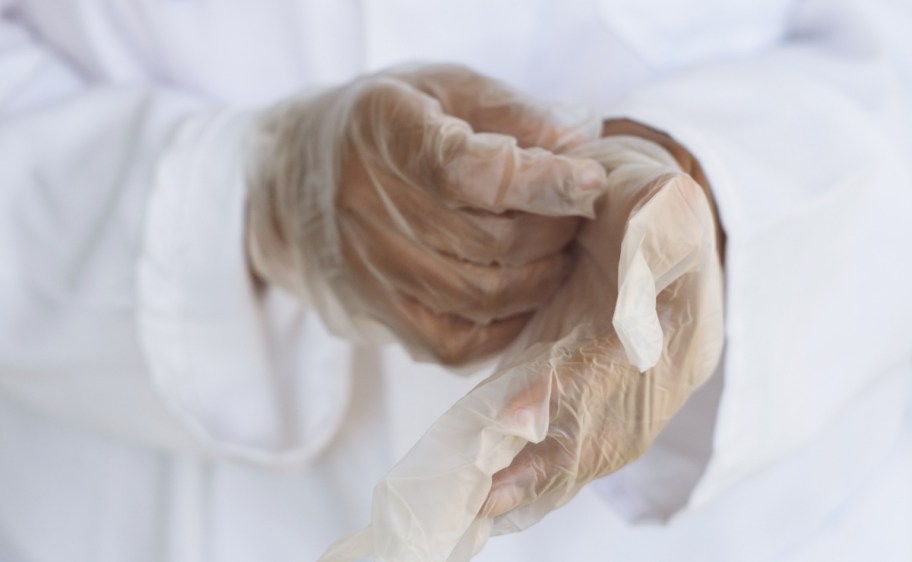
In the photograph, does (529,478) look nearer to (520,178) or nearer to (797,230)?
(520,178)

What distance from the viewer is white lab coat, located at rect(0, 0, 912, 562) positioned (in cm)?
51

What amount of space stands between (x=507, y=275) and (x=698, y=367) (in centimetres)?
11

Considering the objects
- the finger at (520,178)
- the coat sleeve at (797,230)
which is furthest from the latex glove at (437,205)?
the coat sleeve at (797,230)

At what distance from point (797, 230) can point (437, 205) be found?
0.21m

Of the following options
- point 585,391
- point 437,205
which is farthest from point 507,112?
point 585,391

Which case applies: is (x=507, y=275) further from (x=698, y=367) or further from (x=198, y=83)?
(x=198, y=83)

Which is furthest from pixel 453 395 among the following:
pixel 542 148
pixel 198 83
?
pixel 198 83

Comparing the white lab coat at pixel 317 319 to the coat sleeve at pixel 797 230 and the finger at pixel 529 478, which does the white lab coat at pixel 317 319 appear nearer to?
the coat sleeve at pixel 797 230

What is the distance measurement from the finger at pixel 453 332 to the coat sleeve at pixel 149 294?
0.12 meters

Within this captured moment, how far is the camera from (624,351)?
1.14 feet

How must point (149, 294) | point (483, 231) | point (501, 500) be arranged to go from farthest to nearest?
point (149, 294), point (483, 231), point (501, 500)

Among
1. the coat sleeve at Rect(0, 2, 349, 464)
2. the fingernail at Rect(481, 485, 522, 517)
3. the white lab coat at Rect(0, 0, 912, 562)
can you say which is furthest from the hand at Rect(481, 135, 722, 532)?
the coat sleeve at Rect(0, 2, 349, 464)

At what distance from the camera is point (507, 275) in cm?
43

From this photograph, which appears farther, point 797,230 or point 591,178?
point 797,230
